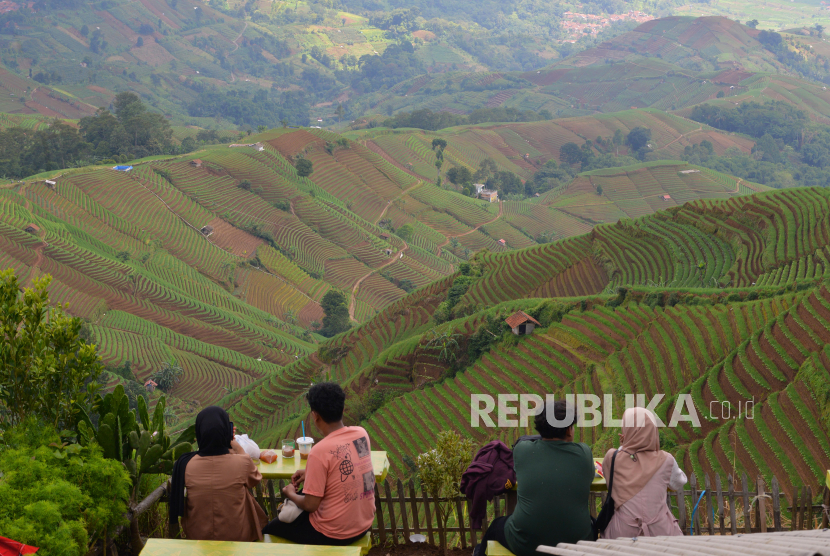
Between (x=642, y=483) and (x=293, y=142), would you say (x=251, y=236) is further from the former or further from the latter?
(x=642, y=483)

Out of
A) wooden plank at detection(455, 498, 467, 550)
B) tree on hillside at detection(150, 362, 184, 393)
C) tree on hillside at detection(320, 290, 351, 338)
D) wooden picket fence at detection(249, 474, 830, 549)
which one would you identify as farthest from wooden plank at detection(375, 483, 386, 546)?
tree on hillside at detection(320, 290, 351, 338)

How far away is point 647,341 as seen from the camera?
1670cm

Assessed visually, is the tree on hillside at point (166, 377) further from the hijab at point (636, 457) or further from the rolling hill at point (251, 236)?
the hijab at point (636, 457)

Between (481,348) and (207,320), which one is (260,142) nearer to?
(207,320)

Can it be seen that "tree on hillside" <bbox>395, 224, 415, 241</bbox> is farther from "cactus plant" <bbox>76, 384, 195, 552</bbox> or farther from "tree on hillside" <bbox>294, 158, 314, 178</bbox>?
"cactus plant" <bbox>76, 384, 195, 552</bbox>

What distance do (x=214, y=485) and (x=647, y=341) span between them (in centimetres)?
1445

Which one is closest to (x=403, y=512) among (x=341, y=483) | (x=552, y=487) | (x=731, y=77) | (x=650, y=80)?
(x=341, y=483)

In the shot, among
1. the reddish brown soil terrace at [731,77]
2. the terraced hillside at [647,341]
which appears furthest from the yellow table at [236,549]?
the reddish brown soil terrace at [731,77]

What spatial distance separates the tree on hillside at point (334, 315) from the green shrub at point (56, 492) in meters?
40.7

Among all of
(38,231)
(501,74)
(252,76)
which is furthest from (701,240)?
(252,76)

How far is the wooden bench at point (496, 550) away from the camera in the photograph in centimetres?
409

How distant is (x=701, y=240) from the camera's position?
1131 inches

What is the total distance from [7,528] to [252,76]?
574ft

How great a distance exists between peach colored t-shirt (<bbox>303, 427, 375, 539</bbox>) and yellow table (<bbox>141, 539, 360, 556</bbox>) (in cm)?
24
